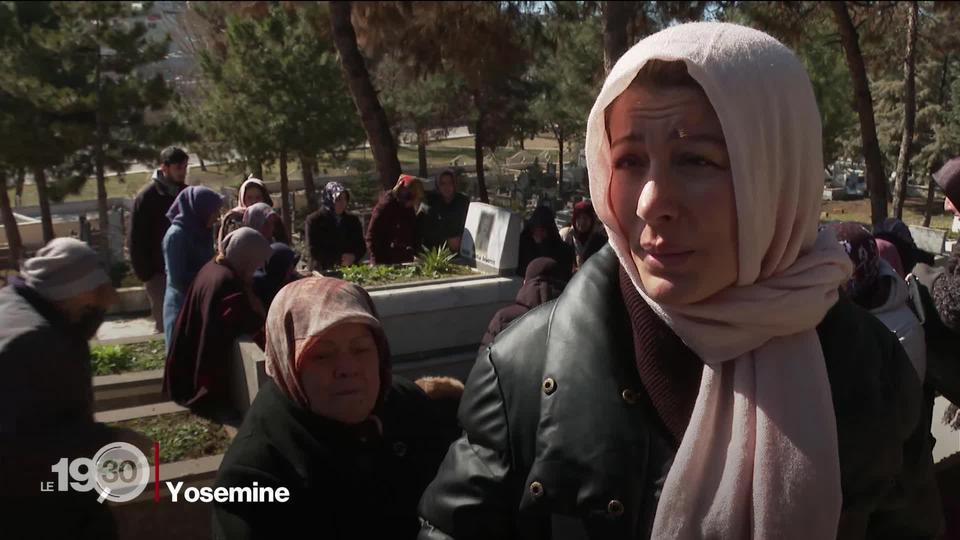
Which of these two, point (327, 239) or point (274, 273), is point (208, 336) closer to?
point (274, 273)

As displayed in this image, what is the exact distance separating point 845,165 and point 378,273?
4094 cm

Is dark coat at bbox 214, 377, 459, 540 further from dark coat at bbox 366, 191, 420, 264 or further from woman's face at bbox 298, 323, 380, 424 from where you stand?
dark coat at bbox 366, 191, 420, 264

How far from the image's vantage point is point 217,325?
4.79m

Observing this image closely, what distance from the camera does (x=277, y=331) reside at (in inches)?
102

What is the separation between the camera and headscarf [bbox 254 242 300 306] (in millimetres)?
5336

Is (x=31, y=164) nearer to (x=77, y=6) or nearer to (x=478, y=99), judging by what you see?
(x=77, y=6)

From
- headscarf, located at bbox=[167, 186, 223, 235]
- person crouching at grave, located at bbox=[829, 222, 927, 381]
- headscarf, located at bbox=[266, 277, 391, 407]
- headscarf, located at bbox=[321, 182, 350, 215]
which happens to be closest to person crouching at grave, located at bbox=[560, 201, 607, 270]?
headscarf, located at bbox=[321, 182, 350, 215]

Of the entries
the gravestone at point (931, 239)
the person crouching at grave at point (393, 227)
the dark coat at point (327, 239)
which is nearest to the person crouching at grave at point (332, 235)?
the dark coat at point (327, 239)

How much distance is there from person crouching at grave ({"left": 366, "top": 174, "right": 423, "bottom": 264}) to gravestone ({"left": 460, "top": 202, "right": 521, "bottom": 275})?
0.58m

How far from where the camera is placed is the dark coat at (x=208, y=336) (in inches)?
188

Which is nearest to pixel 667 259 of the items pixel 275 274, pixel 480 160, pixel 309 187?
pixel 275 274

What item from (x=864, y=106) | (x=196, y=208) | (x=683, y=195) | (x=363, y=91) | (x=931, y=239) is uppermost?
(x=363, y=91)

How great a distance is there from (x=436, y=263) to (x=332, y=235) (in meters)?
1.38

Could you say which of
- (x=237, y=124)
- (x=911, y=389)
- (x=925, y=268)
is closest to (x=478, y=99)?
(x=237, y=124)
